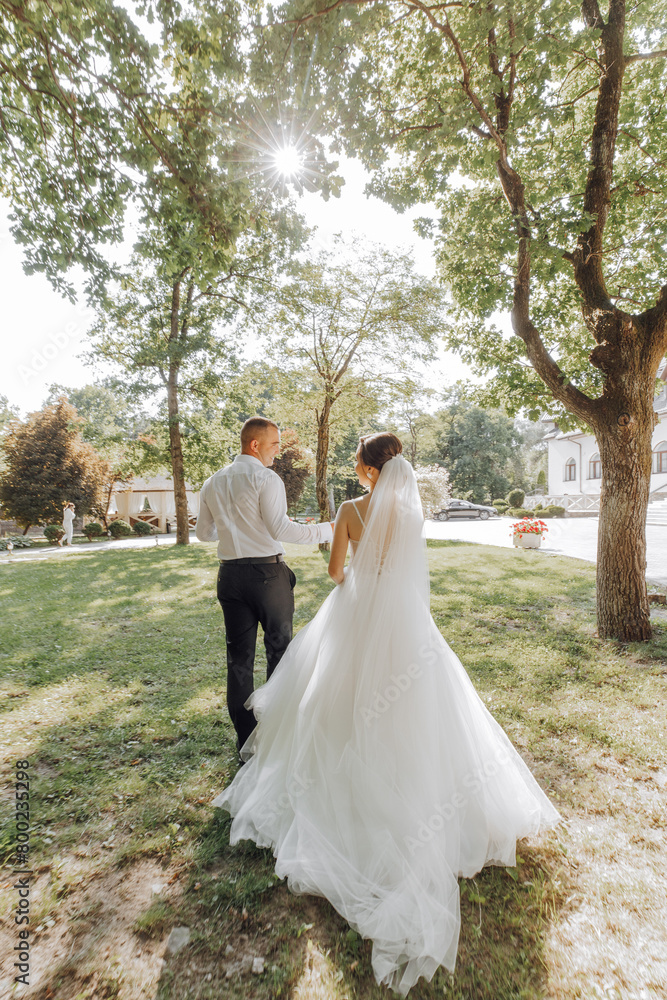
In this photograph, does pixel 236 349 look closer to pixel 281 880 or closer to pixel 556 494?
pixel 281 880

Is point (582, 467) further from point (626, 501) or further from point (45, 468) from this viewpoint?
point (45, 468)

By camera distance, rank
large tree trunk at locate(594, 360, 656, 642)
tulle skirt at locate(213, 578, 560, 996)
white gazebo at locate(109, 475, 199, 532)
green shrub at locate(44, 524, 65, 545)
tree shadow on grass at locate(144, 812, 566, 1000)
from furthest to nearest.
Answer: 1. white gazebo at locate(109, 475, 199, 532)
2. green shrub at locate(44, 524, 65, 545)
3. large tree trunk at locate(594, 360, 656, 642)
4. tulle skirt at locate(213, 578, 560, 996)
5. tree shadow on grass at locate(144, 812, 566, 1000)

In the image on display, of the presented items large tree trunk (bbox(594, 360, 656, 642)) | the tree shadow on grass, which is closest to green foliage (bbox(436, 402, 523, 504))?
large tree trunk (bbox(594, 360, 656, 642))

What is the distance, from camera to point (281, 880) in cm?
246

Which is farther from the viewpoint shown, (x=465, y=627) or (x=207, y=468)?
(x=207, y=468)

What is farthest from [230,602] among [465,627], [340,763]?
[465,627]

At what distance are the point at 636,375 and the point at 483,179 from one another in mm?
4483

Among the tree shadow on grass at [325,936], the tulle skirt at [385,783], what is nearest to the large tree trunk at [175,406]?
the tulle skirt at [385,783]

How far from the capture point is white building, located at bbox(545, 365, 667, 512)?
3178cm

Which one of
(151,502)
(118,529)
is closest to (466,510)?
(151,502)

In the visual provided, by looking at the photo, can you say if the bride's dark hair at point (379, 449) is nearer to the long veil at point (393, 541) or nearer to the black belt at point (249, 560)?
the long veil at point (393, 541)

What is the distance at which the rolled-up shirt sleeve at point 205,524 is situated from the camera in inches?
136

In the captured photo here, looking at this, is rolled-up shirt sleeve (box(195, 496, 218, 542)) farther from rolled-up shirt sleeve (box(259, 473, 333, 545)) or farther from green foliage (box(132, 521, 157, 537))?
green foliage (box(132, 521, 157, 537))

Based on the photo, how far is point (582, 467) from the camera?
37.7 metres
